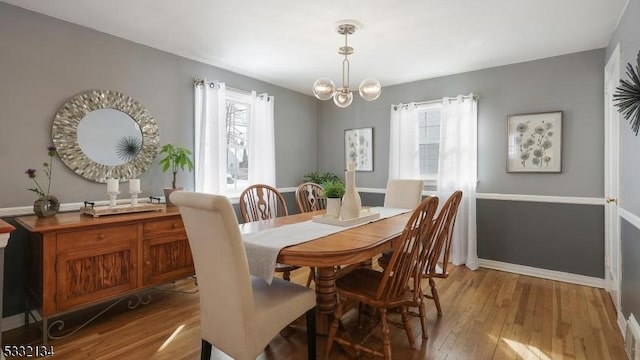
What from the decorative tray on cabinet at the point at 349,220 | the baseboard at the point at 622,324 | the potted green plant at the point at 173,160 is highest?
the potted green plant at the point at 173,160

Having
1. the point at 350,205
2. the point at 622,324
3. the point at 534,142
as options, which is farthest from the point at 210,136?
the point at 622,324

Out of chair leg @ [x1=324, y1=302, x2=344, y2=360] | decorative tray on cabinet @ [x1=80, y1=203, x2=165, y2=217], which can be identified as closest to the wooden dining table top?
chair leg @ [x1=324, y1=302, x2=344, y2=360]

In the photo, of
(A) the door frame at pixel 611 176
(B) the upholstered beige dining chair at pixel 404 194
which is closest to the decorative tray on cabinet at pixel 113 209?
(B) the upholstered beige dining chair at pixel 404 194

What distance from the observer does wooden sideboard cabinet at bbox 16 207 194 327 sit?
210cm

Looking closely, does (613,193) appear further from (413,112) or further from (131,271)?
(131,271)

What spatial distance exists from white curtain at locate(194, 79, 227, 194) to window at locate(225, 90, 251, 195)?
22 centimetres

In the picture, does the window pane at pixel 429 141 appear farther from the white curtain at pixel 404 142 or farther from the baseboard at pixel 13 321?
the baseboard at pixel 13 321

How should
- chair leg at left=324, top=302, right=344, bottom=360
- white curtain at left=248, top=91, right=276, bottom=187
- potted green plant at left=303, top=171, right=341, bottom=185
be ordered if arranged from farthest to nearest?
potted green plant at left=303, top=171, right=341, bottom=185 → white curtain at left=248, top=91, right=276, bottom=187 → chair leg at left=324, top=302, right=344, bottom=360

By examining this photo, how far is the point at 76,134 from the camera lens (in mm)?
2658

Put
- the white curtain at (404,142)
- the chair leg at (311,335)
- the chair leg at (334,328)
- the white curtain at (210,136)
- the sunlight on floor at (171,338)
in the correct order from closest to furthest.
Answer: the chair leg at (311,335), the chair leg at (334,328), the sunlight on floor at (171,338), the white curtain at (210,136), the white curtain at (404,142)

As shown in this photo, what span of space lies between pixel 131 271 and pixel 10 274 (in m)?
0.83

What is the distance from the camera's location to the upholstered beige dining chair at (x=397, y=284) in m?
1.74

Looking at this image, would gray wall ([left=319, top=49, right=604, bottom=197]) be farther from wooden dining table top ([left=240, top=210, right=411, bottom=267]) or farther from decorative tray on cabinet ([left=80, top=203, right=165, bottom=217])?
decorative tray on cabinet ([left=80, top=203, right=165, bottom=217])

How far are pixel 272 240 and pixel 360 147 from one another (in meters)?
3.26
